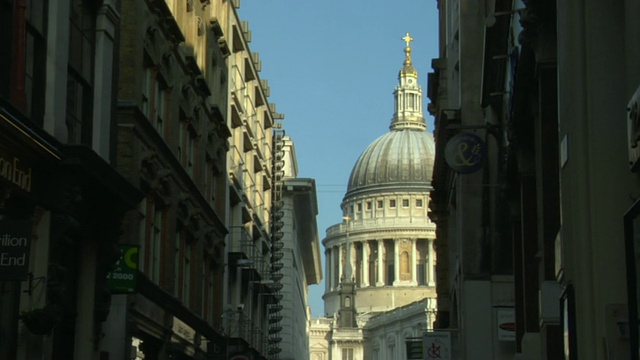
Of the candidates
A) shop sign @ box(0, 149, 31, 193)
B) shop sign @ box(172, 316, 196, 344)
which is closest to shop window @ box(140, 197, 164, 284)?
shop sign @ box(172, 316, 196, 344)

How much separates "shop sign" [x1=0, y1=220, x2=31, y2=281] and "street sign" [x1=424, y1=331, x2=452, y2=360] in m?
28.3

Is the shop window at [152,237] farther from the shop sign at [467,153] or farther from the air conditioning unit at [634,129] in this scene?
the air conditioning unit at [634,129]

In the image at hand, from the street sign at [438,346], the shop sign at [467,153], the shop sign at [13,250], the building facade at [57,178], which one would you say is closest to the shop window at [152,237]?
the building facade at [57,178]

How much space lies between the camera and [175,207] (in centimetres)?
3359

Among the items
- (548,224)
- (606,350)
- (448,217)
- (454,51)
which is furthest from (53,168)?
(448,217)

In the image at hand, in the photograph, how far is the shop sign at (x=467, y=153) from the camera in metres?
30.6

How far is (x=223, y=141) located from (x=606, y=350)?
33139mm

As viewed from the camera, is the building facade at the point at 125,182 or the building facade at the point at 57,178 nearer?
the building facade at the point at 57,178

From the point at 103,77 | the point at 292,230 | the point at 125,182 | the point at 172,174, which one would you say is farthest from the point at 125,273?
the point at 292,230

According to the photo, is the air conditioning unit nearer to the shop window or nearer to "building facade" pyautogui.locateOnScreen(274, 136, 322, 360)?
the shop window

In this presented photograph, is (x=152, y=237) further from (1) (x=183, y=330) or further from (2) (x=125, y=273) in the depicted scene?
(2) (x=125, y=273)

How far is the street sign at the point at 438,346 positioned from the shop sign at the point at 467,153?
41.1ft

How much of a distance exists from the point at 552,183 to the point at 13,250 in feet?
22.8

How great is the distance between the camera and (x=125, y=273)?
81.3ft
